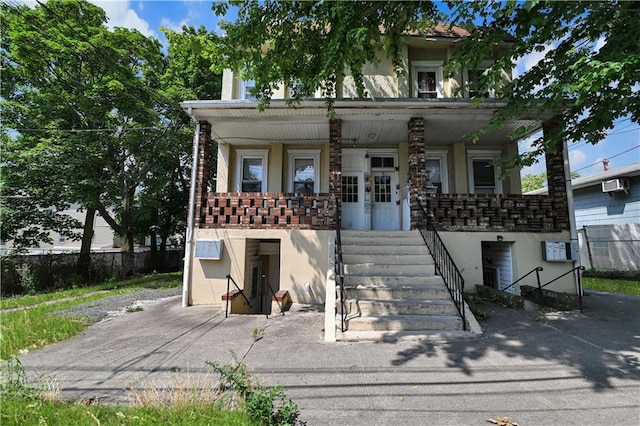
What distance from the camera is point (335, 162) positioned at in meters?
7.84

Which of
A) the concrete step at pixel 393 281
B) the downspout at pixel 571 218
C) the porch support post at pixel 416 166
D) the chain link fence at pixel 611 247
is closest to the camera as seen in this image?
the concrete step at pixel 393 281

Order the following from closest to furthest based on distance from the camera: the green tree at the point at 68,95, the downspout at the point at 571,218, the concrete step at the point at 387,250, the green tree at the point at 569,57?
the green tree at the point at 569,57 → the concrete step at the point at 387,250 → the downspout at the point at 571,218 → the green tree at the point at 68,95

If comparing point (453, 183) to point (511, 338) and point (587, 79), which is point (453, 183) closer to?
point (587, 79)

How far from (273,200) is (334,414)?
5800 millimetres

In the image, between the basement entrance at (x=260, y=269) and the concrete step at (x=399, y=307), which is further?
the basement entrance at (x=260, y=269)

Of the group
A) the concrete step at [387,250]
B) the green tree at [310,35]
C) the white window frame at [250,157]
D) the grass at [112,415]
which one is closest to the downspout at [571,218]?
the concrete step at [387,250]

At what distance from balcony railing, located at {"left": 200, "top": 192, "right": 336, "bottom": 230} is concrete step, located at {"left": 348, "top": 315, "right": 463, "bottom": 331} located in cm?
316

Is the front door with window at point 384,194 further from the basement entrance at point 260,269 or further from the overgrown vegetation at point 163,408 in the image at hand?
the overgrown vegetation at point 163,408

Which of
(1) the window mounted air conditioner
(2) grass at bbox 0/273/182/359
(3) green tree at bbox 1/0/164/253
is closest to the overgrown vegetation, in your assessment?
(2) grass at bbox 0/273/182/359

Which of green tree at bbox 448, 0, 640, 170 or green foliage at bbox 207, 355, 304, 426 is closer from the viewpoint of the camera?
green foliage at bbox 207, 355, 304, 426

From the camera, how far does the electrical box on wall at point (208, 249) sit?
7590 millimetres

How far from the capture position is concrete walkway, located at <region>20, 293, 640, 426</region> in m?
2.91

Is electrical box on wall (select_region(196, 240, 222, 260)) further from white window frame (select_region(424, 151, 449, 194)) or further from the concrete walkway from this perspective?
white window frame (select_region(424, 151, 449, 194))

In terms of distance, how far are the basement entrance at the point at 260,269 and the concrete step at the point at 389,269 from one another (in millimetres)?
3185
